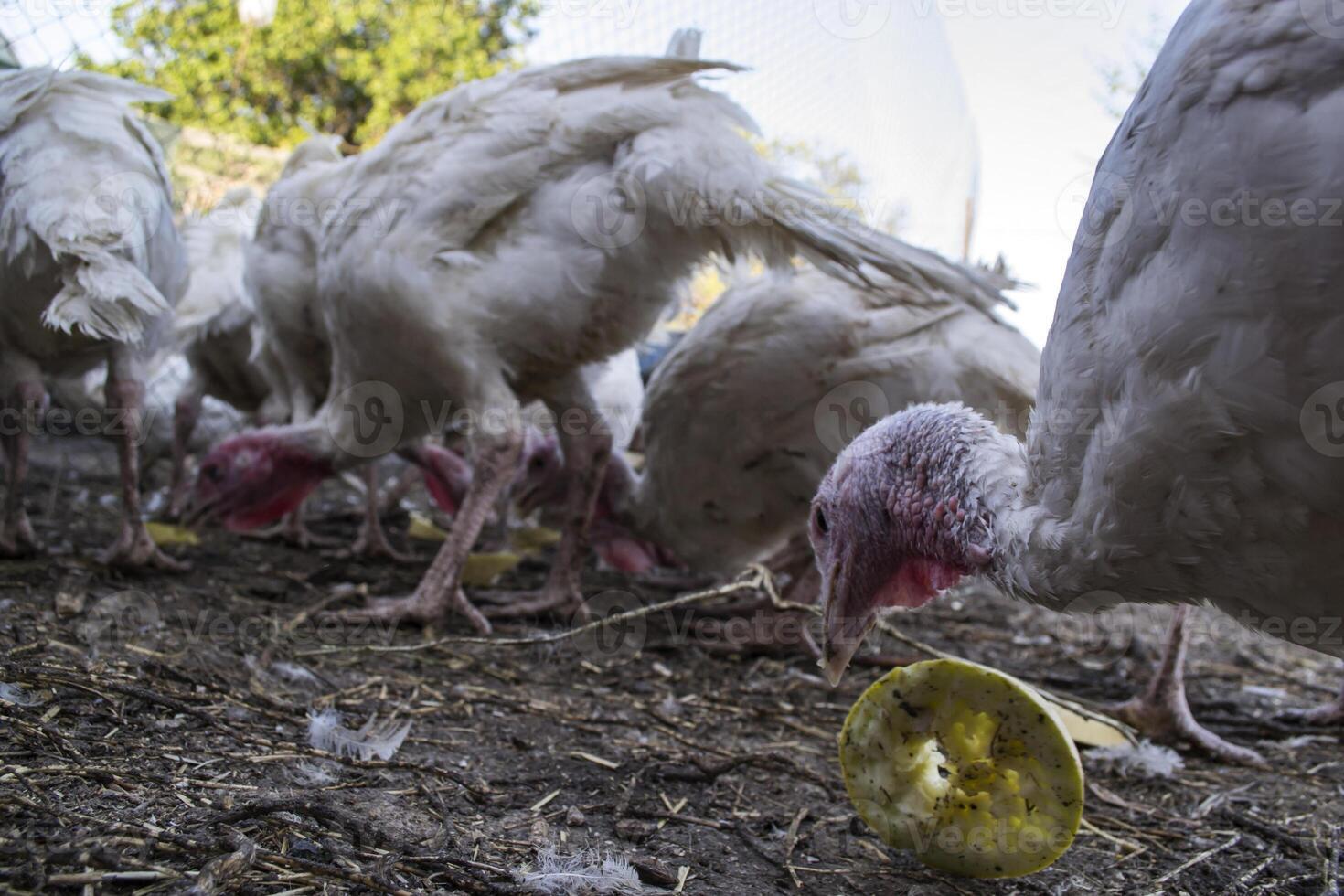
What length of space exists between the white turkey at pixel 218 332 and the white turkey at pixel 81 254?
1786mm

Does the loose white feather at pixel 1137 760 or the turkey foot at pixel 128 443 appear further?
the turkey foot at pixel 128 443

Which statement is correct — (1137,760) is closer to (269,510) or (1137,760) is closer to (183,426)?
(269,510)

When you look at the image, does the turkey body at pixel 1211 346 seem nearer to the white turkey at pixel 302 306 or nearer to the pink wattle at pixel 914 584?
the pink wattle at pixel 914 584

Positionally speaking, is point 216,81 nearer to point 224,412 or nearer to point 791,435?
point 224,412

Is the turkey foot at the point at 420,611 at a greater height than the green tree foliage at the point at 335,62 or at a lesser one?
lesser

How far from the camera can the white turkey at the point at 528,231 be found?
3.48m

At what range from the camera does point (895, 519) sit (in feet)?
7.37

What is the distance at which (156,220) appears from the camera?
3.76m

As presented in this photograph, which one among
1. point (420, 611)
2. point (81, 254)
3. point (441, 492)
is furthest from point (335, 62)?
point (420, 611)

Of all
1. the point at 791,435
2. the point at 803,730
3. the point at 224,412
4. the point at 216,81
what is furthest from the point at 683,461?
the point at 216,81

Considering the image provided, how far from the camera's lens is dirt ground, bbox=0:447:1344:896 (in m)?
1.66

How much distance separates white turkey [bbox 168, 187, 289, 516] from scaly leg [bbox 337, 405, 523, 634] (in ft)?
7.69

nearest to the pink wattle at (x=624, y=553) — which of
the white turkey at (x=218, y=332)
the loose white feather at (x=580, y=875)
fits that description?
the white turkey at (x=218, y=332)

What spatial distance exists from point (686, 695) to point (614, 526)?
6.35 feet
